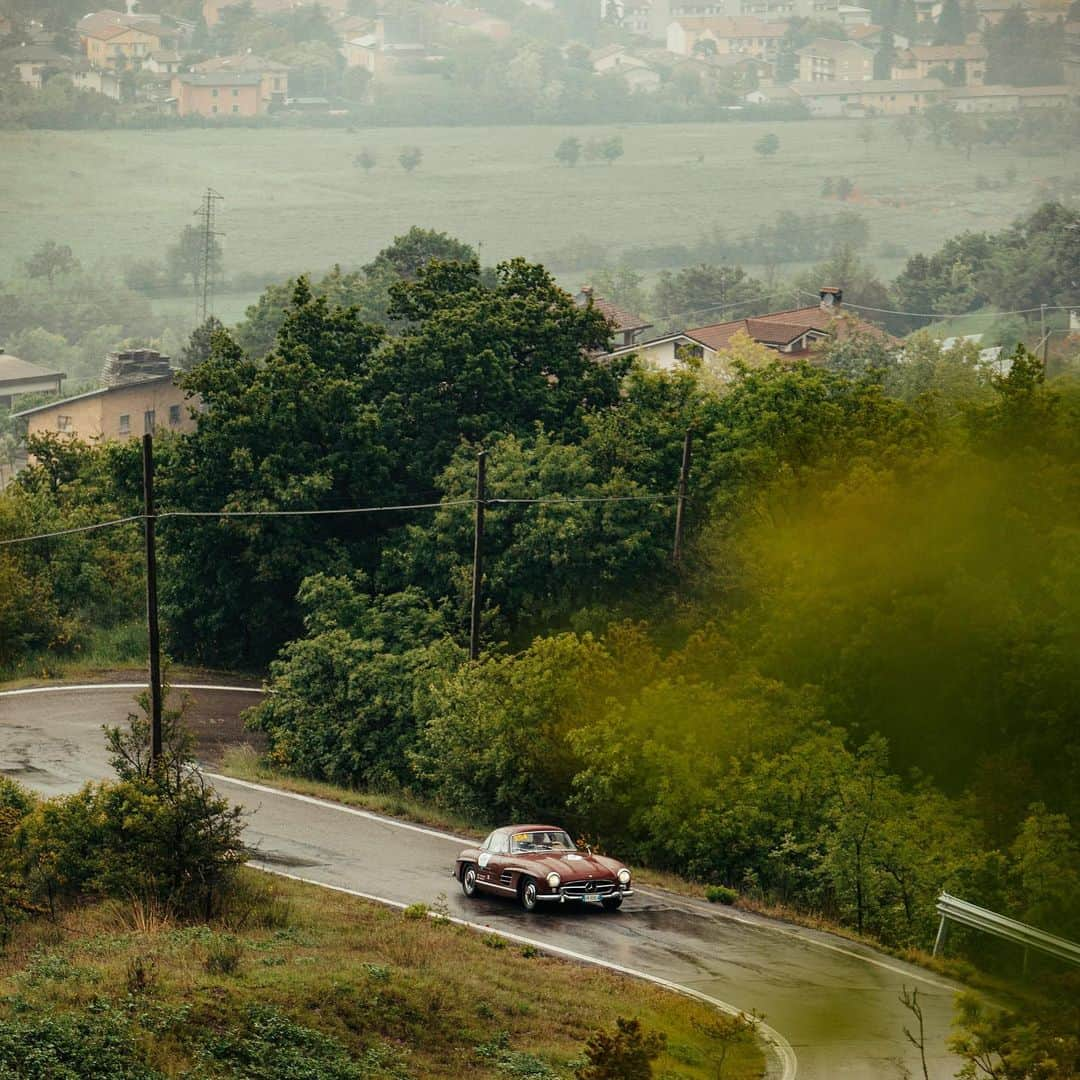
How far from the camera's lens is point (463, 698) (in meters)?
36.1

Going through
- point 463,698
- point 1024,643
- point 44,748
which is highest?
point 1024,643

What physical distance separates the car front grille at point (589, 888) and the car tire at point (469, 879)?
2.08 meters

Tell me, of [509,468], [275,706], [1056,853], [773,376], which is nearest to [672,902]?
[1056,853]

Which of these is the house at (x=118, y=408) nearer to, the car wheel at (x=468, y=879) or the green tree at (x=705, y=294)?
the green tree at (x=705, y=294)

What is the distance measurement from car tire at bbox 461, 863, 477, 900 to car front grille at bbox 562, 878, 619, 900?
208cm

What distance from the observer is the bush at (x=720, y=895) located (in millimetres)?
29125

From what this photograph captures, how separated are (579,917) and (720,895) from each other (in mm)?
3377

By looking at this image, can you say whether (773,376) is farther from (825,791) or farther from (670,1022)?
(670,1022)

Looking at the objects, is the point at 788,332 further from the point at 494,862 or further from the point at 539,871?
the point at 539,871

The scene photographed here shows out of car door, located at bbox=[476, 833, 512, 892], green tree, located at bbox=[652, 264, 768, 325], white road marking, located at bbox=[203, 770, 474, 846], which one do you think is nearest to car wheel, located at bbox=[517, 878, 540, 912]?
car door, located at bbox=[476, 833, 512, 892]

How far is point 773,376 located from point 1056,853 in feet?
106

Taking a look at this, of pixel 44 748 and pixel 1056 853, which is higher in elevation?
pixel 1056 853

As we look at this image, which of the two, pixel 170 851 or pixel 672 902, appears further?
pixel 672 902

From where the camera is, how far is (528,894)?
2738 cm
